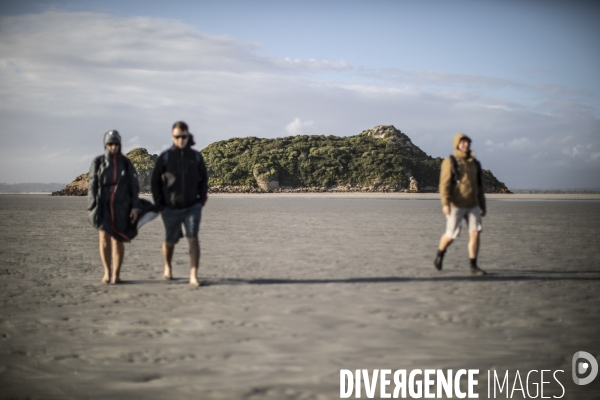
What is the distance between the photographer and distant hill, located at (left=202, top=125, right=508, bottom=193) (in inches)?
3875

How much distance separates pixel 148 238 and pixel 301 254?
222 inches

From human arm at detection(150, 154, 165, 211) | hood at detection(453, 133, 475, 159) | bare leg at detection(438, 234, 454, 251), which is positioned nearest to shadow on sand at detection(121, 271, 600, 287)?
bare leg at detection(438, 234, 454, 251)

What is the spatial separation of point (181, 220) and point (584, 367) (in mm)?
5218

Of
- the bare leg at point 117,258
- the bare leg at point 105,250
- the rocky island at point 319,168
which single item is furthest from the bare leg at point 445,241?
the rocky island at point 319,168

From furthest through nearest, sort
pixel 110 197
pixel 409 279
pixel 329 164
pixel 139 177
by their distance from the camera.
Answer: pixel 329 164
pixel 139 177
pixel 409 279
pixel 110 197

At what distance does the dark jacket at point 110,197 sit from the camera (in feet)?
27.3

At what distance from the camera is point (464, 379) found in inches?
176

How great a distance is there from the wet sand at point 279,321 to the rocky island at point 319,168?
8251cm

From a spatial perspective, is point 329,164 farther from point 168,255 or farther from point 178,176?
point 178,176

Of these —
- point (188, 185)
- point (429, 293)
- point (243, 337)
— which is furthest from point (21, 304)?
point (429, 293)

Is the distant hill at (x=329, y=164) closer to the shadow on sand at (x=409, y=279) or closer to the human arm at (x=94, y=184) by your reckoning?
the shadow on sand at (x=409, y=279)

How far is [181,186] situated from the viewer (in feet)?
26.8

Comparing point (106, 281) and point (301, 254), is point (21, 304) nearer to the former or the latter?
point (106, 281)

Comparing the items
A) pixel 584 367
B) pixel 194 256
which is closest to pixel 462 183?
pixel 194 256
